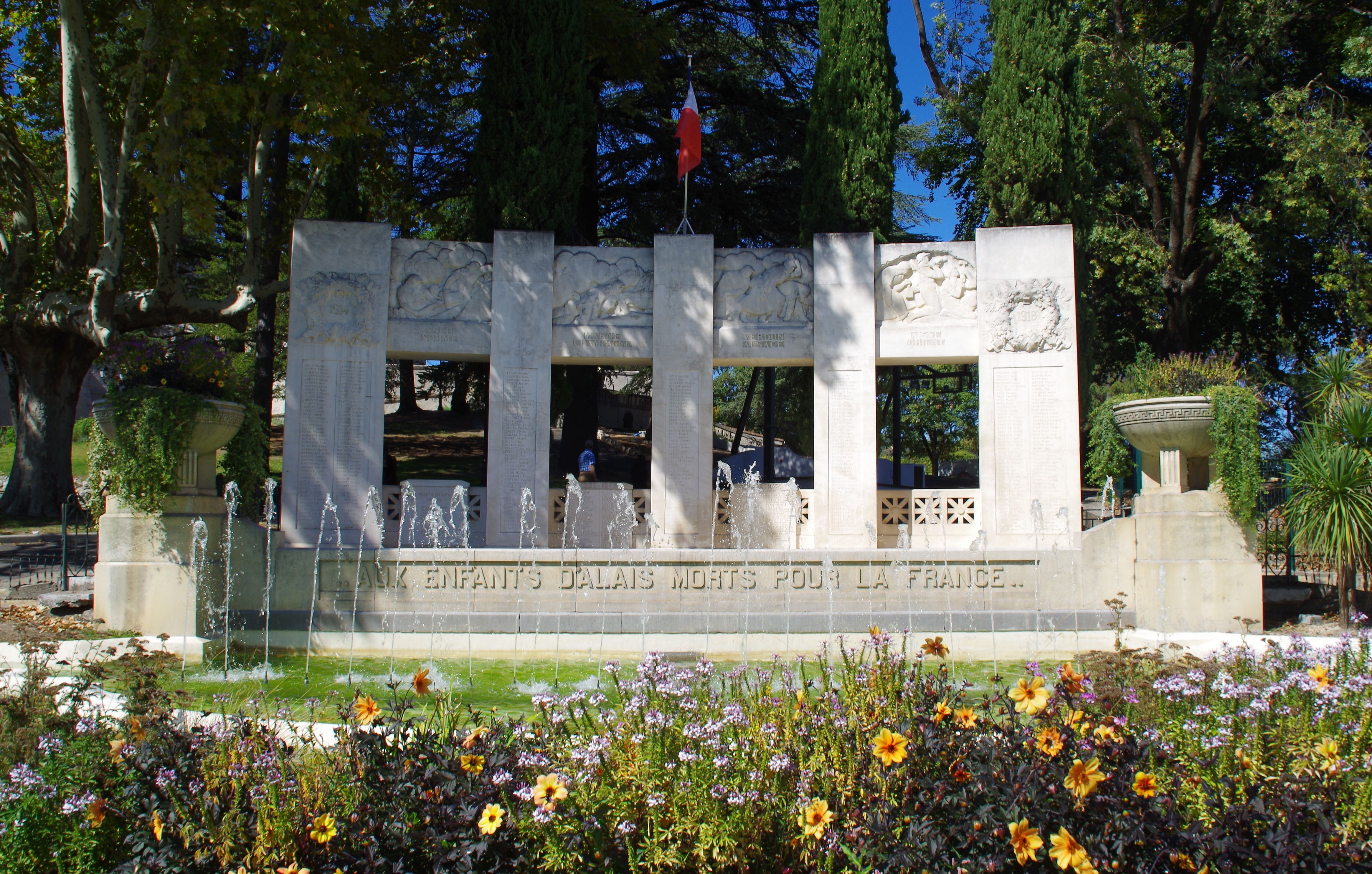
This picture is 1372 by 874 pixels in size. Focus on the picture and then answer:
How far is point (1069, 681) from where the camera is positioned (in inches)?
160

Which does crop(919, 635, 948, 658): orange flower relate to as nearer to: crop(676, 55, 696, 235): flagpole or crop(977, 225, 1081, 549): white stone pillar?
crop(977, 225, 1081, 549): white stone pillar

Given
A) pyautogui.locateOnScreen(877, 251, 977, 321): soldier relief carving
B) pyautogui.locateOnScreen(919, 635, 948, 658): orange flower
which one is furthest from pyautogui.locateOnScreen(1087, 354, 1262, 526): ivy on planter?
pyautogui.locateOnScreen(919, 635, 948, 658): orange flower

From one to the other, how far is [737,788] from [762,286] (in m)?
11.9

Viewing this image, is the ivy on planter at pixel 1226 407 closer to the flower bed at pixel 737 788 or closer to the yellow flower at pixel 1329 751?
the flower bed at pixel 737 788

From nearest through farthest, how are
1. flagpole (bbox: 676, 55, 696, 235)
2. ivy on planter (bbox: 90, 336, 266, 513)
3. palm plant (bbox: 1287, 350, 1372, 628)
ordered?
palm plant (bbox: 1287, 350, 1372, 628) → ivy on planter (bbox: 90, 336, 266, 513) → flagpole (bbox: 676, 55, 696, 235)

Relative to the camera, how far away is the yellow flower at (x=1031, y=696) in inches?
153

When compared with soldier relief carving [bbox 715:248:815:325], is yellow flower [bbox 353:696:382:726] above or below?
below

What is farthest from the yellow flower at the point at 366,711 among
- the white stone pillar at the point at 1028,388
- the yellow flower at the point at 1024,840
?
the white stone pillar at the point at 1028,388

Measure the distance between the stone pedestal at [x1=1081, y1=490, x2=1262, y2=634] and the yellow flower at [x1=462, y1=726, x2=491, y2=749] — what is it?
9651 mm

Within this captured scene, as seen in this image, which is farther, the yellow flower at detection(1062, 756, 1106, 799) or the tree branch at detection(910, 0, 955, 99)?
the tree branch at detection(910, 0, 955, 99)

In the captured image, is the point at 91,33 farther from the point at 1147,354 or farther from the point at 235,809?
the point at 1147,354

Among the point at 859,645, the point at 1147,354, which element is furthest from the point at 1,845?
the point at 1147,354

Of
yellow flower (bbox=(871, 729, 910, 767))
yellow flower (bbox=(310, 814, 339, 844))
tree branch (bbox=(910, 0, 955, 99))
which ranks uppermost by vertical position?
tree branch (bbox=(910, 0, 955, 99))

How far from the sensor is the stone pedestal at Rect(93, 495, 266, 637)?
35.0 ft
